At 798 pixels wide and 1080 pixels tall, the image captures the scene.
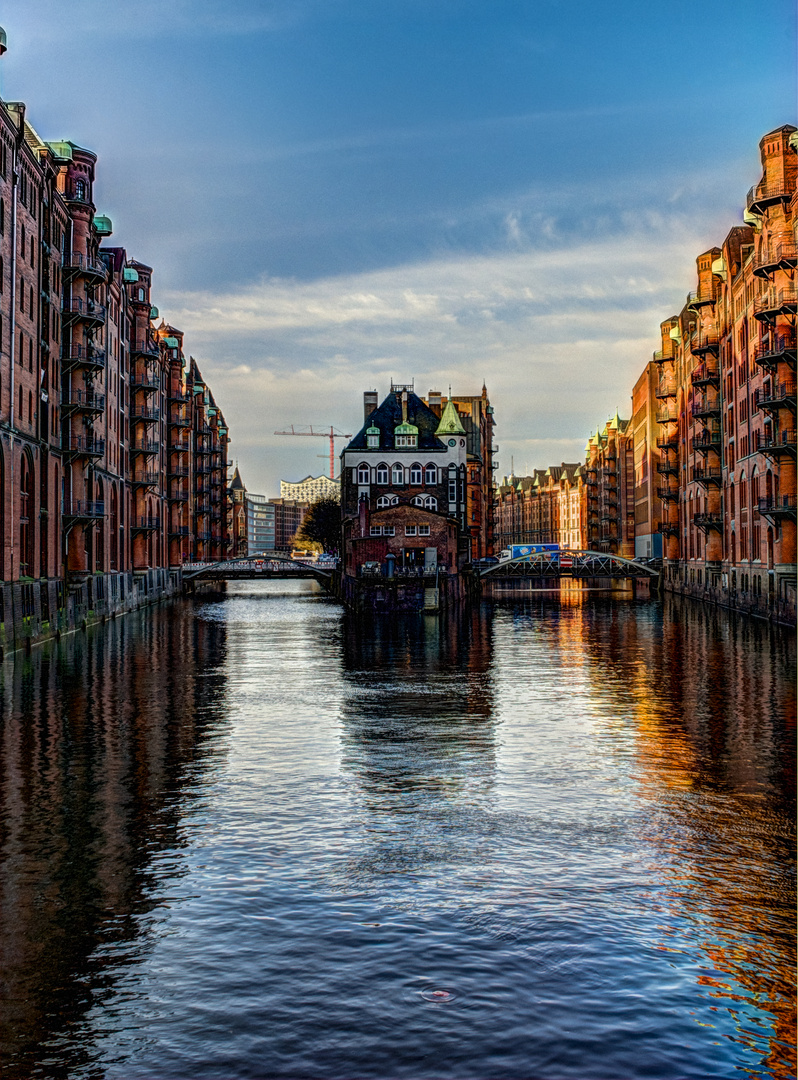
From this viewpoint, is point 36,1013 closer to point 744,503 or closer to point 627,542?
point 744,503

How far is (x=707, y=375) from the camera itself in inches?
3391

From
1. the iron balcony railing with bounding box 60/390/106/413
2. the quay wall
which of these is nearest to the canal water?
the quay wall

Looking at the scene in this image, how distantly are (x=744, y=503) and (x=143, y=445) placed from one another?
4784 centimetres

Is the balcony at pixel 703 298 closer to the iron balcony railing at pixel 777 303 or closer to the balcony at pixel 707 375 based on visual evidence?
the balcony at pixel 707 375

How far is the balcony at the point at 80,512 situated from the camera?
62619 mm

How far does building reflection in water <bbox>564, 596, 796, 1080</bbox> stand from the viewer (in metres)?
12.9

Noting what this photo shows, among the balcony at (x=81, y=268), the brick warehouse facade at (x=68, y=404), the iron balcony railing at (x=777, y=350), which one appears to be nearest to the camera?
the brick warehouse facade at (x=68, y=404)

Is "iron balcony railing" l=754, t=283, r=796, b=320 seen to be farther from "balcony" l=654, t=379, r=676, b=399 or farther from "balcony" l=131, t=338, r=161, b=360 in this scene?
"balcony" l=131, t=338, r=161, b=360

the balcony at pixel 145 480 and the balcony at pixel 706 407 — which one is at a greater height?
the balcony at pixel 706 407

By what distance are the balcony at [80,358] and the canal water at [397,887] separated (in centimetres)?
3198

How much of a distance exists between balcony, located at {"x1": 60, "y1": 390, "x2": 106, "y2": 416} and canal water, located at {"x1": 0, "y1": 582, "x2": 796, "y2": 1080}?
99.6 ft

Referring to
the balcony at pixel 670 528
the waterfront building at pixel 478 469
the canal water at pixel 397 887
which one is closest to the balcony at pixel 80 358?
the canal water at pixel 397 887

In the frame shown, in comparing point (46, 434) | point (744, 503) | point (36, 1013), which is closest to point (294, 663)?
point (46, 434)

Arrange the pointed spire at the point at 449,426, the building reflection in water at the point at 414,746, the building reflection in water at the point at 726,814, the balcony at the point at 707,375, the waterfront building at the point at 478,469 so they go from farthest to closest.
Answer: the waterfront building at the point at 478,469
the pointed spire at the point at 449,426
the balcony at the point at 707,375
the building reflection in water at the point at 414,746
the building reflection in water at the point at 726,814
